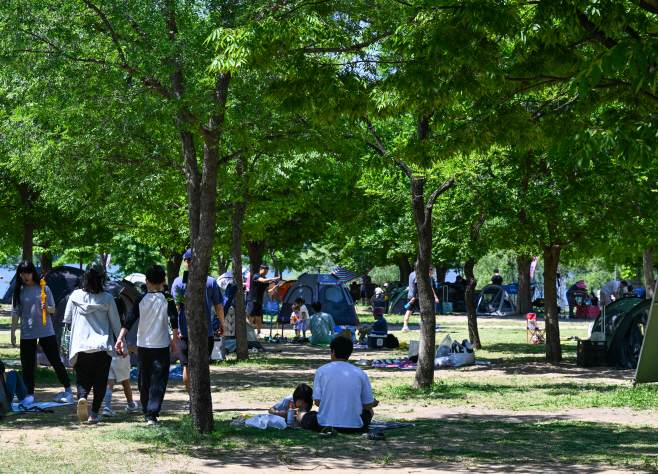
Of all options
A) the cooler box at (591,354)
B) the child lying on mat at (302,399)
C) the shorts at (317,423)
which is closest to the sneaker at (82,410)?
the child lying on mat at (302,399)

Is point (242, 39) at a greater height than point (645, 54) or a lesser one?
greater

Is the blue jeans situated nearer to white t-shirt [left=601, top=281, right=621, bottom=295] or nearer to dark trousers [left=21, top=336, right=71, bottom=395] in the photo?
dark trousers [left=21, top=336, right=71, bottom=395]

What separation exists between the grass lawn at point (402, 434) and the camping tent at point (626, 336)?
6.52 feet

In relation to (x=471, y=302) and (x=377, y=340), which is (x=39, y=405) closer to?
(x=377, y=340)

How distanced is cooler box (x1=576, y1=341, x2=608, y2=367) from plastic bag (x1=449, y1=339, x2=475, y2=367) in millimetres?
2073

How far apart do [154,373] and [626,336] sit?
10.0 metres

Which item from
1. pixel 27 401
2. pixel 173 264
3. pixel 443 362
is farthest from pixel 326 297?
pixel 27 401

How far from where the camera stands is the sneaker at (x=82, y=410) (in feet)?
26.0

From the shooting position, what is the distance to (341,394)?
7152mm

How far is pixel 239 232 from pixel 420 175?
5.22 meters

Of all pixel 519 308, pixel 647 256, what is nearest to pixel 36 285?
pixel 647 256

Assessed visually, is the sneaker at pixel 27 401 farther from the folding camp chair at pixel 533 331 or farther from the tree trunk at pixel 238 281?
the folding camp chair at pixel 533 331

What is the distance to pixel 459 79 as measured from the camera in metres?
6.97

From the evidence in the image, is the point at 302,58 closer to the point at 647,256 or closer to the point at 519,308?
the point at 647,256
